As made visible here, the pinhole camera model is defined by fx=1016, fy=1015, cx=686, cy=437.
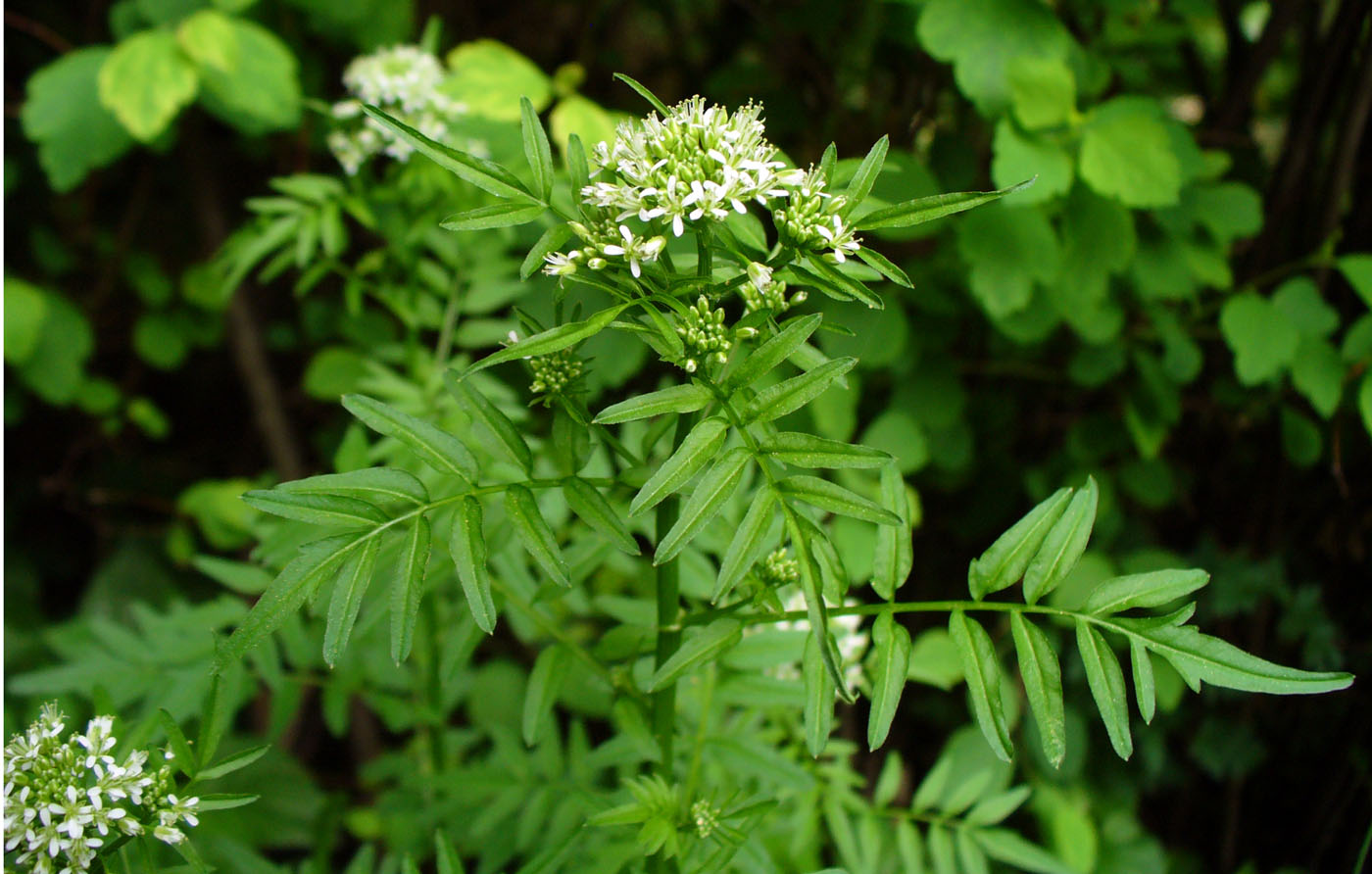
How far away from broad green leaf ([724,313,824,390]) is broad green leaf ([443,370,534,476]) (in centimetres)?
25

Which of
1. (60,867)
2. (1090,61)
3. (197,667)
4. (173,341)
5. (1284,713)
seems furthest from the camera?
(173,341)

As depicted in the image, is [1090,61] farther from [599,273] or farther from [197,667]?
[197,667]

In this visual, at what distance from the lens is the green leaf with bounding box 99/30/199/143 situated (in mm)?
1983

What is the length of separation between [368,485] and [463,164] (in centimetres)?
33

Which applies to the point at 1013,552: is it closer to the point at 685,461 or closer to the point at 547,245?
the point at 685,461

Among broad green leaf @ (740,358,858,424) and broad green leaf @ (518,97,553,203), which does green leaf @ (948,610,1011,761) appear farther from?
broad green leaf @ (518,97,553,203)

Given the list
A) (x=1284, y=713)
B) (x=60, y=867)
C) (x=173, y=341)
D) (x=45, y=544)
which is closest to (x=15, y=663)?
(x=45, y=544)

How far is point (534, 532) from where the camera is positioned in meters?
0.99

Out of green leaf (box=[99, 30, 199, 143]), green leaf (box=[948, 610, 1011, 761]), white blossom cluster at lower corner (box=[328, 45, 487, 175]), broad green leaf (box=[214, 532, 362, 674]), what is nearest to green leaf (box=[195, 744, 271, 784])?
broad green leaf (box=[214, 532, 362, 674])

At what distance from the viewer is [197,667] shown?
1568 millimetres

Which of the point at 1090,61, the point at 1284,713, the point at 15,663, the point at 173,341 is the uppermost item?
the point at 1090,61

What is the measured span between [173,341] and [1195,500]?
8.86 feet

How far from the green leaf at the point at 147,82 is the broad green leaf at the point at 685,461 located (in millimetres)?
1572

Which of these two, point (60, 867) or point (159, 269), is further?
point (159, 269)
